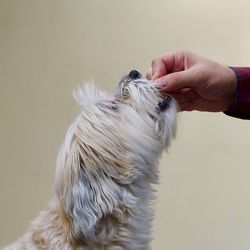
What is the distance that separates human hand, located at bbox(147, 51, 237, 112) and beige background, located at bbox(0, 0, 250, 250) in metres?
0.47

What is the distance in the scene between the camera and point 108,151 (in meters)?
1.13

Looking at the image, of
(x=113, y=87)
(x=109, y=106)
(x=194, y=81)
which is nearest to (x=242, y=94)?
(x=194, y=81)

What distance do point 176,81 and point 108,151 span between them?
25 centimetres

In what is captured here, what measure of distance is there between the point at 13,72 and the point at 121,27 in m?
0.50

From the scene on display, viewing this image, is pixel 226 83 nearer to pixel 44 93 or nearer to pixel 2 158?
pixel 44 93

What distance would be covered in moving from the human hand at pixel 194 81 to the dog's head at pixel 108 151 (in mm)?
58

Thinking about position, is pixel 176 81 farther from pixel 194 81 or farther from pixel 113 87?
pixel 113 87

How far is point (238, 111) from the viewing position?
4.75ft

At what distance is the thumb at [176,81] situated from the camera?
4.01ft

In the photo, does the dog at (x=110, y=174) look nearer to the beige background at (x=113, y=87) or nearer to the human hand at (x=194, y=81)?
the human hand at (x=194, y=81)

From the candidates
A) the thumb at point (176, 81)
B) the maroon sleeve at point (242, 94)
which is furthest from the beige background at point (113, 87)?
the thumb at point (176, 81)

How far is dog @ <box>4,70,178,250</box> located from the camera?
1.09 meters

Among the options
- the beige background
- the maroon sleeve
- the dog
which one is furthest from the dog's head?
the beige background

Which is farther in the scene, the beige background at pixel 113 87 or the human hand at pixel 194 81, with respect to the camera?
the beige background at pixel 113 87
